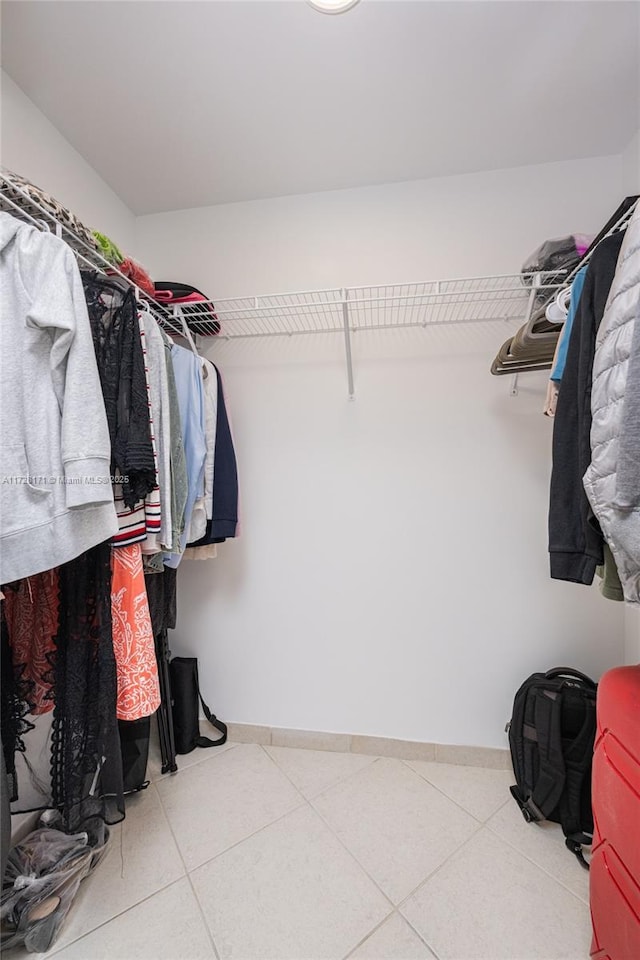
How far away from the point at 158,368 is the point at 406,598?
1.29 m

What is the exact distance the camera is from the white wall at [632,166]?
4.41 feet

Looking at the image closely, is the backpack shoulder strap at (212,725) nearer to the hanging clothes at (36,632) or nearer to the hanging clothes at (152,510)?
the hanging clothes at (36,632)

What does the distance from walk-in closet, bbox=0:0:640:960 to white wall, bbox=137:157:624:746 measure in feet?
0.04

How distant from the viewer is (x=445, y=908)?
102 cm

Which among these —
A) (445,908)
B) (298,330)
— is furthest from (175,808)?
(298,330)

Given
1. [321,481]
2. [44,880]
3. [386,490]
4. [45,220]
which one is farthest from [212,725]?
[45,220]

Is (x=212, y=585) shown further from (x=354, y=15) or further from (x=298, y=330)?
(x=354, y=15)

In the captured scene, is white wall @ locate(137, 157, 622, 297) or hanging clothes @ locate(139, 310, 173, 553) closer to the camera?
hanging clothes @ locate(139, 310, 173, 553)

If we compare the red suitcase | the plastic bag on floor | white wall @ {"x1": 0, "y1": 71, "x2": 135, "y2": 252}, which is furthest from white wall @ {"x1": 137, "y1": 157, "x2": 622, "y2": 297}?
the plastic bag on floor

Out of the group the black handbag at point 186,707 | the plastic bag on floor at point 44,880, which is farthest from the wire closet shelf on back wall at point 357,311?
the plastic bag on floor at point 44,880

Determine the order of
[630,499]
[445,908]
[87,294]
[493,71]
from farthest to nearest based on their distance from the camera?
[493,71], [445,908], [87,294], [630,499]

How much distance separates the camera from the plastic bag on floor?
91 centimetres

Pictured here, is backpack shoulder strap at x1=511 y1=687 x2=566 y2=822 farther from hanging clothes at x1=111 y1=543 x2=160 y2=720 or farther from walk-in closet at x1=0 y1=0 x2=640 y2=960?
hanging clothes at x1=111 y1=543 x2=160 y2=720

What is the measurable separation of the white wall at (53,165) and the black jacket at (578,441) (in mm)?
1689
